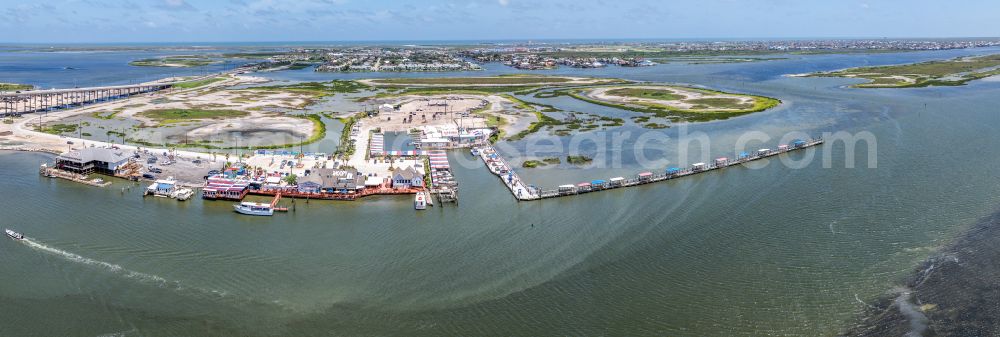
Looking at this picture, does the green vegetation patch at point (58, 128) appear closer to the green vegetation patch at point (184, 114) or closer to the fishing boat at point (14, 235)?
the green vegetation patch at point (184, 114)

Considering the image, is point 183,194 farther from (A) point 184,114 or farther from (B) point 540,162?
(A) point 184,114

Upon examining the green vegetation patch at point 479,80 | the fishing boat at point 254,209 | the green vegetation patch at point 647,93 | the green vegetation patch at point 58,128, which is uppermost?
the green vegetation patch at point 479,80

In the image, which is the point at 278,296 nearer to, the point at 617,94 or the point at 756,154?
the point at 756,154

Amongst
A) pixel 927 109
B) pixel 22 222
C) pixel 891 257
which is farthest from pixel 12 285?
pixel 927 109

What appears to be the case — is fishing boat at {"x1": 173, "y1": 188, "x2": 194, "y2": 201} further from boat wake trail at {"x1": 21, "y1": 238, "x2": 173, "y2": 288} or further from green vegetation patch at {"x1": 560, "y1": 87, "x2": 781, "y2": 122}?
green vegetation patch at {"x1": 560, "y1": 87, "x2": 781, "y2": 122}

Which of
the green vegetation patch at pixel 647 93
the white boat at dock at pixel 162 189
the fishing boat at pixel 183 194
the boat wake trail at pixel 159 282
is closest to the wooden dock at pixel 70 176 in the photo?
the white boat at dock at pixel 162 189

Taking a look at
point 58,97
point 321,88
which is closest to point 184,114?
point 58,97
